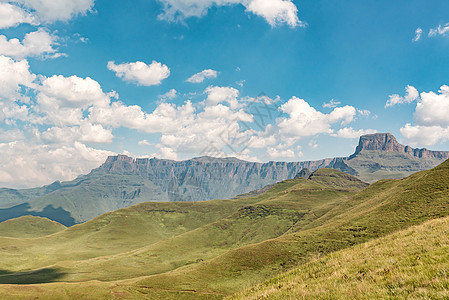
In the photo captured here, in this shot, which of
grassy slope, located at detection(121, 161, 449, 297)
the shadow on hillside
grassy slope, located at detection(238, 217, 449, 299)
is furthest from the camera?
the shadow on hillside

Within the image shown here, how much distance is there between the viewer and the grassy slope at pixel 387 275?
1117 cm

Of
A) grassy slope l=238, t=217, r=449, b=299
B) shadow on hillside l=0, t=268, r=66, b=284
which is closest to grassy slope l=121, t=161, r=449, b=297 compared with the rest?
grassy slope l=238, t=217, r=449, b=299

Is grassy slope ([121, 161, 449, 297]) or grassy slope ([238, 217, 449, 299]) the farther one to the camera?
grassy slope ([121, 161, 449, 297])

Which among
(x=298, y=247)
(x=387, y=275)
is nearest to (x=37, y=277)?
(x=298, y=247)

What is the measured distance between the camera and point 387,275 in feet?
45.3

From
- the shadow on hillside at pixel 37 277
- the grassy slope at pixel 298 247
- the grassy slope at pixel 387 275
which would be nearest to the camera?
the grassy slope at pixel 387 275

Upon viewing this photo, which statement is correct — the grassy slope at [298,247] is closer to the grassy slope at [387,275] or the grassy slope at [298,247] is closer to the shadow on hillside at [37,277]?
the grassy slope at [387,275]

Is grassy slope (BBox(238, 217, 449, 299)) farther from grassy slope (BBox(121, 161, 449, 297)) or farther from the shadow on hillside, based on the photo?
the shadow on hillside

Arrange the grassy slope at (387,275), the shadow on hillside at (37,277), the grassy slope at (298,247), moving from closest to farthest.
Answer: the grassy slope at (387,275), the grassy slope at (298,247), the shadow on hillside at (37,277)

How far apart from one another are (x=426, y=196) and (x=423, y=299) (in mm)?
98465

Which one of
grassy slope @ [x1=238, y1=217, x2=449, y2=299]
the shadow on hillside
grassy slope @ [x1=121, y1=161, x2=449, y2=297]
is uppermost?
grassy slope @ [x1=238, y1=217, x2=449, y2=299]

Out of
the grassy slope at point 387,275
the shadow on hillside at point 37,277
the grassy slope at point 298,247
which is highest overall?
the grassy slope at point 387,275

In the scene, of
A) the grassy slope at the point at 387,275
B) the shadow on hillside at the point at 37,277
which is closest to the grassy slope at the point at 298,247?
the grassy slope at the point at 387,275

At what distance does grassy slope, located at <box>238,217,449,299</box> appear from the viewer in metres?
11.2
